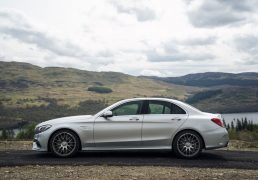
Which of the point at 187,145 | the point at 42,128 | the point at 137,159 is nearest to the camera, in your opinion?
the point at 137,159

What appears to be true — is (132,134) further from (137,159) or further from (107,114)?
(107,114)

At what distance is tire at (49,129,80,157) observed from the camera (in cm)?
1165

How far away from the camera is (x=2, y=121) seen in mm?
161625

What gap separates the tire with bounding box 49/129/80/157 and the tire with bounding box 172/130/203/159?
2794mm

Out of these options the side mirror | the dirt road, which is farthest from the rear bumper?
the side mirror

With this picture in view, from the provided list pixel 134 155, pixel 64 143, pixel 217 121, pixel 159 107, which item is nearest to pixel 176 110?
pixel 159 107

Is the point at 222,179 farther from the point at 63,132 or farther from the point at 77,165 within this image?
the point at 63,132

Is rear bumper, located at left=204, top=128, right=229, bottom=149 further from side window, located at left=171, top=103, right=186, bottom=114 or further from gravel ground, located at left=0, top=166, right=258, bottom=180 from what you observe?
gravel ground, located at left=0, top=166, right=258, bottom=180

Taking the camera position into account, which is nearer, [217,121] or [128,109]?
[217,121]

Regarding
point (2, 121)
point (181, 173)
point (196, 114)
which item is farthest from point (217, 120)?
point (2, 121)

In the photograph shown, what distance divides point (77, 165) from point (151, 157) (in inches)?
96.7

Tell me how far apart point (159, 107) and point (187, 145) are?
53.6 inches

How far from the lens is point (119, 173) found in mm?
9273

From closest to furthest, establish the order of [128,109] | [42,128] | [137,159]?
1. [137,159]
2. [42,128]
3. [128,109]
